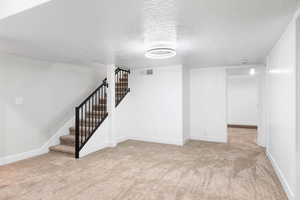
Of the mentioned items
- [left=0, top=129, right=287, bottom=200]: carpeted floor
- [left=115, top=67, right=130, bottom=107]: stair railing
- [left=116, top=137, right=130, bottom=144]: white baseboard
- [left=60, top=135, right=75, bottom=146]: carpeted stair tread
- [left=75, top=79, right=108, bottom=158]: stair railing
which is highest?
[left=115, top=67, right=130, bottom=107]: stair railing

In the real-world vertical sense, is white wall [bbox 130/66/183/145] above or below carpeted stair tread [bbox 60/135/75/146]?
above

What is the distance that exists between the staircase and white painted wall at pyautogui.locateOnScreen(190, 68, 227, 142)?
86.7 inches

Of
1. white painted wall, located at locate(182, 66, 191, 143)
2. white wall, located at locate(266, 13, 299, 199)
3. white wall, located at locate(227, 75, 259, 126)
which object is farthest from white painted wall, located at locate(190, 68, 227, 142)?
white wall, located at locate(227, 75, 259, 126)

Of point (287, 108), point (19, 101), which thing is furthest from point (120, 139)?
point (287, 108)

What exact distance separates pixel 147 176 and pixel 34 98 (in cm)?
318

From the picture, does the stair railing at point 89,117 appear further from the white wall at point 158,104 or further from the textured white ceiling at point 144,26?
the textured white ceiling at point 144,26

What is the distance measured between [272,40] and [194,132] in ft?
11.5

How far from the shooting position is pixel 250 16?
1996mm

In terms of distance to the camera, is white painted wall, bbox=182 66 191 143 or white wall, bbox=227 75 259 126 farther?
white wall, bbox=227 75 259 126

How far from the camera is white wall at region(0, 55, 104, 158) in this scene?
3.70 m

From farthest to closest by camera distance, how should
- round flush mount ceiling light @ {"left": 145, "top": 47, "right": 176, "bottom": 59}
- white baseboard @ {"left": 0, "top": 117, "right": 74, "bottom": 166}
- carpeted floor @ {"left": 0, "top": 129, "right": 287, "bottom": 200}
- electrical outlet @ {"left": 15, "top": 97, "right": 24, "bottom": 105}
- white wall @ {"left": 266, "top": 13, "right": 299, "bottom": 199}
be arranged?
1. electrical outlet @ {"left": 15, "top": 97, "right": 24, "bottom": 105}
2. white baseboard @ {"left": 0, "top": 117, "right": 74, "bottom": 166}
3. round flush mount ceiling light @ {"left": 145, "top": 47, "right": 176, "bottom": 59}
4. carpeted floor @ {"left": 0, "top": 129, "right": 287, "bottom": 200}
5. white wall @ {"left": 266, "top": 13, "right": 299, "bottom": 199}

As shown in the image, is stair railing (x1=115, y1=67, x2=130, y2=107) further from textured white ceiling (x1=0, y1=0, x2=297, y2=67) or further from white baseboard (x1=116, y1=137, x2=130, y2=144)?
textured white ceiling (x1=0, y1=0, x2=297, y2=67)

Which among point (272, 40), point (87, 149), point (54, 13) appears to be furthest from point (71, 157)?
point (272, 40)

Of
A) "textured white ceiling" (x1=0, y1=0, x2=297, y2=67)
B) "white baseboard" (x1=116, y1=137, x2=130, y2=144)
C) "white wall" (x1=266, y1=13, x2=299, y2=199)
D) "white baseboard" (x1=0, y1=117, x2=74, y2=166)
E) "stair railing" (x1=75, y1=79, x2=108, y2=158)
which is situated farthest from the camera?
"white baseboard" (x1=116, y1=137, x2=130, y2=144)
